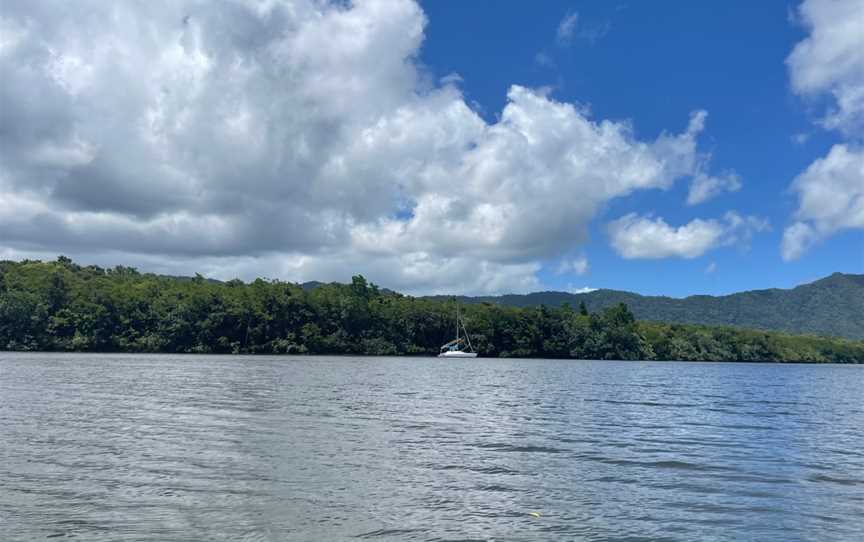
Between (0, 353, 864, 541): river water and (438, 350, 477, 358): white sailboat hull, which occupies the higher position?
(438, 350, 477, 358): white sailboat hull

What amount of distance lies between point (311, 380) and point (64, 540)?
60.0 metres

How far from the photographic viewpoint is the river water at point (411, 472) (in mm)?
18312

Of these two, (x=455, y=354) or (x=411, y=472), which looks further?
(x=455, y=354)

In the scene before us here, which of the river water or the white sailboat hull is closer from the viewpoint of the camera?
the river water

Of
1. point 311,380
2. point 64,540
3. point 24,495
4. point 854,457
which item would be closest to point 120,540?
point 64,540

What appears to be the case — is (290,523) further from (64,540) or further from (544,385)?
(544,385)

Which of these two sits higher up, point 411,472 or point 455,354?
point 455,354

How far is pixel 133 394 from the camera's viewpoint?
52.3m

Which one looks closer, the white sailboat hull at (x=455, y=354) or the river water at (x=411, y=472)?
the river water at (x=411, y=472)

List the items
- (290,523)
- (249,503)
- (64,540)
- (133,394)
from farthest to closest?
(133,394)
(249,503)
(290,523)
(64,540)

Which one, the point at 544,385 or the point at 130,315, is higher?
the point at 130,315

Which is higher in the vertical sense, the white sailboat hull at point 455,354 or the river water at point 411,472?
the white sailboat hull at point 455,354

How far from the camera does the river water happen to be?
18312 millimetres

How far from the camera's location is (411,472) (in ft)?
82.3
